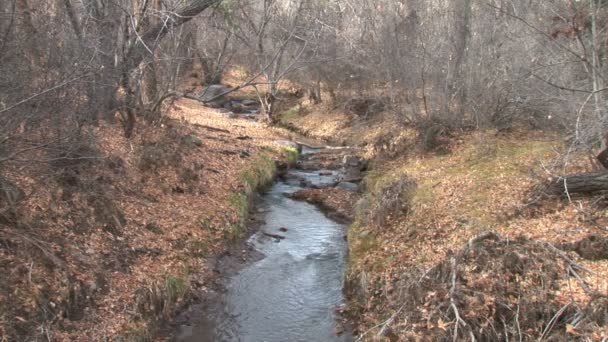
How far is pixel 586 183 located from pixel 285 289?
5505 mm

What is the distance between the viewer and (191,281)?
30.8 feet

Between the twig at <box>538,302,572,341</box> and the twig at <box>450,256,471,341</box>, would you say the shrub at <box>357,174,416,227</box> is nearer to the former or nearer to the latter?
the twig at <box>450,256,471,341</box>

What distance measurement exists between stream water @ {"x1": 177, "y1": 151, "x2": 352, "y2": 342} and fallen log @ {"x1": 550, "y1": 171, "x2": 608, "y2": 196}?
427 cm

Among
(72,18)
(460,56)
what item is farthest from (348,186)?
(72,18)

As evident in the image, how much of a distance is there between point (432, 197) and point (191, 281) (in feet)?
17.6

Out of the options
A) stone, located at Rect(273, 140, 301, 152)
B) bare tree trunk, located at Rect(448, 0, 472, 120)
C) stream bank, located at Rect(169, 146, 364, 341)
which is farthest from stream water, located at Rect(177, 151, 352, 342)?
stone, located at Rect(273, 140, 301, 152)

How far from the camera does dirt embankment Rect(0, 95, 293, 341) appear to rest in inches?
277

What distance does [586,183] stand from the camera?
8695 mm

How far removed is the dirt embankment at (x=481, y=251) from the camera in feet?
20.8

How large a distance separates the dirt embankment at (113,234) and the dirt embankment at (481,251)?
10.2 feet

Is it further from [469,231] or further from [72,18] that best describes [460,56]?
[72,18]

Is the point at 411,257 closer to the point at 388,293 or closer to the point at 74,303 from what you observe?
the point at 388,293

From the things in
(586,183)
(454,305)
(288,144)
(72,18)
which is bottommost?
(454,305)

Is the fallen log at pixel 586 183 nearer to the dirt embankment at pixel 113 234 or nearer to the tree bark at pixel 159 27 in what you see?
the dirt embankment at pixel 113 234
